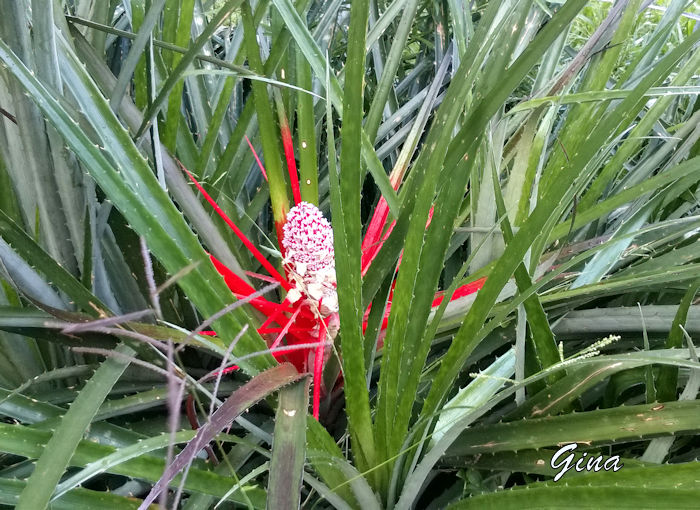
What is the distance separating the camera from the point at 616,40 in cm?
66

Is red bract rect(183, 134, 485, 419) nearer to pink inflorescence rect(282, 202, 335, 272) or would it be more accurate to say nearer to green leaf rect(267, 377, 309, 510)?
pink inflorescence rect(282, 202, 335, 272)

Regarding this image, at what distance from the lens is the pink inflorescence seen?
0.52m

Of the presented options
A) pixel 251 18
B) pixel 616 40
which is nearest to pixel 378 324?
pixel 251 18

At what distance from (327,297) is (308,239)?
0.17 ft

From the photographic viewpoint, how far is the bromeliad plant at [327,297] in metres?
0.38

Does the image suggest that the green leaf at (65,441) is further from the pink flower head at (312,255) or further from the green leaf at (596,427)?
the green leaf at (596,427)

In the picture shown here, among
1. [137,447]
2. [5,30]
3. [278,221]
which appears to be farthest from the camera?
[278,221]

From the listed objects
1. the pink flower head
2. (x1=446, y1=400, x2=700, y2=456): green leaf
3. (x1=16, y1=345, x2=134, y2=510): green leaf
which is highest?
the pink flower head

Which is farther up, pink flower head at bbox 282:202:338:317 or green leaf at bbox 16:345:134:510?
pink flower head at bbox 282:202:338:317

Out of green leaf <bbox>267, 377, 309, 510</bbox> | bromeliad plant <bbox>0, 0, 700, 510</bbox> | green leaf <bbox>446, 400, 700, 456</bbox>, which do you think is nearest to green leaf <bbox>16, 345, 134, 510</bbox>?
bromeliad plant <bbox>0, 0, 700, 510</bbox>

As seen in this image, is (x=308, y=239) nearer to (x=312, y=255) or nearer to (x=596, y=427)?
(x=312, y=255)

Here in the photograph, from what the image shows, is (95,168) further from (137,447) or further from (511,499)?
(511,499)

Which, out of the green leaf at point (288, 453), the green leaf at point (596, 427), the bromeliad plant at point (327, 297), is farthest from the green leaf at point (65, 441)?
the green leaf at point (596, 427)

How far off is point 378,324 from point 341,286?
9 cm
